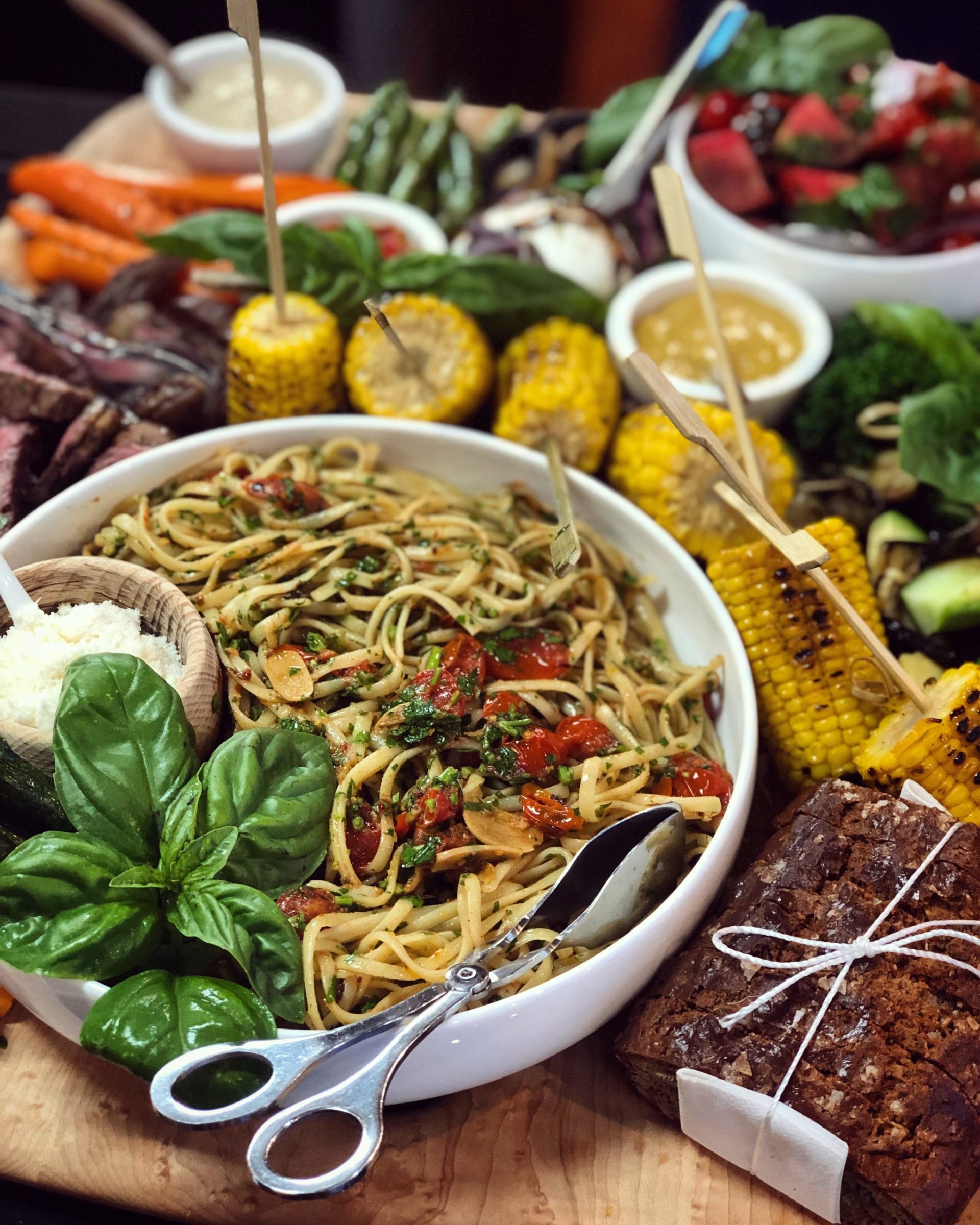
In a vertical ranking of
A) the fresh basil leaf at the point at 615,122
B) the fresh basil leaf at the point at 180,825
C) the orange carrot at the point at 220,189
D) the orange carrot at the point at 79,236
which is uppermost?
the fresh basil leaf at the point at 615,122

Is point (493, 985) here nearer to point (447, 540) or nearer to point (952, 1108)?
point (952, 1108)

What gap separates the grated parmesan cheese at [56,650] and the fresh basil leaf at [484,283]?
5.35 ft

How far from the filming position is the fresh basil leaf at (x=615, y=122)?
4.68 meters

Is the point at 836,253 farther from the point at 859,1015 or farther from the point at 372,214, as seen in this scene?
the point at 859,1015

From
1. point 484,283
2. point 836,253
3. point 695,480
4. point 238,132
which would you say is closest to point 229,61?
point 238,132

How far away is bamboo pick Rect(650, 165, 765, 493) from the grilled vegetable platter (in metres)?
0.13

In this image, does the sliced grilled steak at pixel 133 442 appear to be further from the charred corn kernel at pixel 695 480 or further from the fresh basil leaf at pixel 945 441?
the fresh basil leaf at pixel 945 441

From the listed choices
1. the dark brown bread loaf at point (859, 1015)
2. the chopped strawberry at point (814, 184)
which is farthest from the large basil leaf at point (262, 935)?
the chopped strawberry at point (814, 184)

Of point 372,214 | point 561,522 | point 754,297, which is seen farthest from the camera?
point 372,214

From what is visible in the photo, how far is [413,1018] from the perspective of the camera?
214 centimetres

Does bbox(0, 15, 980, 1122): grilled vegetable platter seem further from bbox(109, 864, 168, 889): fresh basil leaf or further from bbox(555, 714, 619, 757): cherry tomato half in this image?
bbox(555, 714, 619, 757): cherry tomato half

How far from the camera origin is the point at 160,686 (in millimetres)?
2385

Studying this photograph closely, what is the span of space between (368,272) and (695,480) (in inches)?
52.9

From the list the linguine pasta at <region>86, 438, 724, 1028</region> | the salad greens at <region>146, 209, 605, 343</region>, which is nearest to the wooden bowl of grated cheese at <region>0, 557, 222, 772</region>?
the linguine pasta at <region>86, 438, 724, 1028</region>
